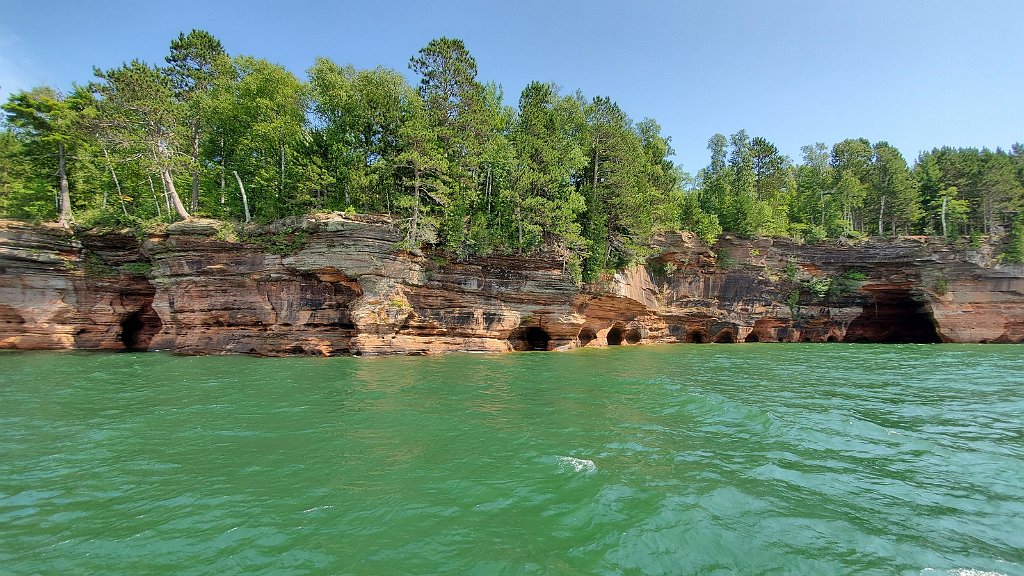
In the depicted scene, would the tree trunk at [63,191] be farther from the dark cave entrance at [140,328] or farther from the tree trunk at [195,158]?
the dark cave entrance at [140,328]

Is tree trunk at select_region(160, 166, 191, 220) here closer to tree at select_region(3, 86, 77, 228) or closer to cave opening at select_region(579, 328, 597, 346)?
tree at select_region(3, 86, 77, 228)

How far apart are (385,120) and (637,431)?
22960mm

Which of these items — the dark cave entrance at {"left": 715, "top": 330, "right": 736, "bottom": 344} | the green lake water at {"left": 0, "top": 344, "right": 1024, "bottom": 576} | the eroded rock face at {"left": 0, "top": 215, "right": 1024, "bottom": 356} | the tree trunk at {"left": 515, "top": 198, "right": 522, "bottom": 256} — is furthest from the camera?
the dark cave entrance at {"left": 715, "top": 330, "right": 736, "bottom": 344}

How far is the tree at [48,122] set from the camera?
74.5 ft

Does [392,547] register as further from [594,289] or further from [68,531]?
[594,289]

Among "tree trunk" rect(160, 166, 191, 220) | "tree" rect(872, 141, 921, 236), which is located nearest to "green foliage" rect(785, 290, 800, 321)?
"tree" rect(872, 141, 921, 236)

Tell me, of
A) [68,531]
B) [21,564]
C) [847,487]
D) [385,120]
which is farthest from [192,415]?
[385,120]

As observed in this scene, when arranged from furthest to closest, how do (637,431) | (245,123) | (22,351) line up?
(245,123) → (22,351) → (637,431)

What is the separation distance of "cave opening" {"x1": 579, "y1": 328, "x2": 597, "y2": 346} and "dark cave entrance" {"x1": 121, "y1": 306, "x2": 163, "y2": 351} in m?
27.7

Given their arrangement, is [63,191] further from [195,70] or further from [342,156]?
[342,156]

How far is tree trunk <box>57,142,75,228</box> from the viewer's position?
72.0 feet

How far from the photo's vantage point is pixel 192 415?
8.79 m

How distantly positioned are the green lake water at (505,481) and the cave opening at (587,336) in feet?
61.4

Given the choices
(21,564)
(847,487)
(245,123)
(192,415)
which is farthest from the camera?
(245,123)
